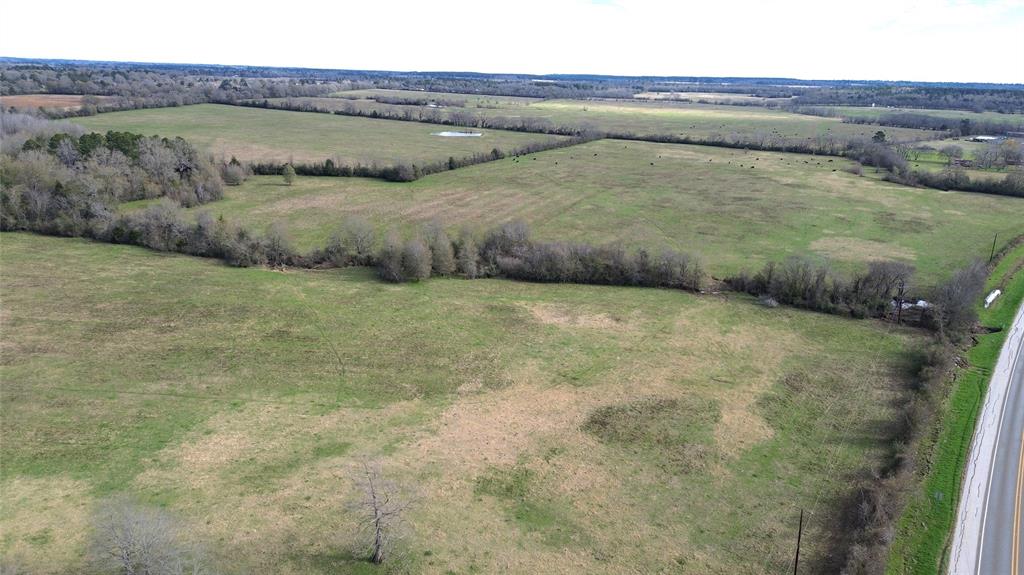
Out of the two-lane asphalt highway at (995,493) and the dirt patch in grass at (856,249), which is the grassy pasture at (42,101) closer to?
the dirt patch in grass at (856,249)

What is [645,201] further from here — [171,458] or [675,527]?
[171,458]

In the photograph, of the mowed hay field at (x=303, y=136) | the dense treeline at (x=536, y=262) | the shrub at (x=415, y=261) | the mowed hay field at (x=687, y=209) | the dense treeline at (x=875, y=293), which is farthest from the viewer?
the mowed hay field at (x=303, y=136)

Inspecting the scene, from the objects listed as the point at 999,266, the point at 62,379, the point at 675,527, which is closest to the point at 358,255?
the point at 62,379

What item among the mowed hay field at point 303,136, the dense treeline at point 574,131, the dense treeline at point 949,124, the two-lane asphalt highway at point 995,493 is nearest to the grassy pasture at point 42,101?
the mowed hay field at point 303,136

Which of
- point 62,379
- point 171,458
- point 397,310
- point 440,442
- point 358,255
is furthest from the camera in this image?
point 358,255

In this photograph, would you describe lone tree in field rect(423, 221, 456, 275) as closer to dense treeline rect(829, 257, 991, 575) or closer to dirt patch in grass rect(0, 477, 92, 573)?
dirt patch in grass rect(0, 477, 92, 573)

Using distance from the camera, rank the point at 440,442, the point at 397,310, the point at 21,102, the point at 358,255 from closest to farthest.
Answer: the point at 440,442
the point at 397,310
the point at 358,255
the point at 21,102

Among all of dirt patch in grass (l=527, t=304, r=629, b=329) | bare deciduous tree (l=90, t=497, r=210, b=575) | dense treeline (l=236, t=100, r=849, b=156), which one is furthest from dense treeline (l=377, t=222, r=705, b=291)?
dense treeline (l=236, t=100, r=849, b=156)
